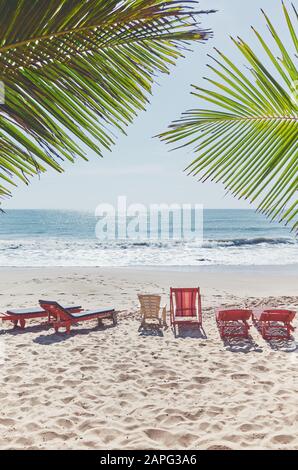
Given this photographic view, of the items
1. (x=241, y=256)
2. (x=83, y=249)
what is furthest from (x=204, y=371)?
(x=83, y=249)

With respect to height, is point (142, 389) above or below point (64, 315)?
below

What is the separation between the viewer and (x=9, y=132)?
3.44 feet

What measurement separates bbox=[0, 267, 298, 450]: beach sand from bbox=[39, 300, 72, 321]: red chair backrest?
39cm

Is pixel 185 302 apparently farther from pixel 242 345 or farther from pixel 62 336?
pixel 62 336

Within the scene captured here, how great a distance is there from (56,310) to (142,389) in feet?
13.0

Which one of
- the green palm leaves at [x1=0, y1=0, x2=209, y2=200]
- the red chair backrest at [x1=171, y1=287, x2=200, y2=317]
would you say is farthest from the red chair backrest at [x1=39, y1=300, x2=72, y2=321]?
the green palm leaves at [x1=0, y1=0, x2=209, y2=200]

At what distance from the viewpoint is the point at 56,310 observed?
9172mm

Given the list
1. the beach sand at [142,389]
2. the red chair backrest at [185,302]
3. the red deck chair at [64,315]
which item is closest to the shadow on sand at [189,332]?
the beach sand at [142,389]

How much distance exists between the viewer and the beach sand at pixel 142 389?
14.5ft

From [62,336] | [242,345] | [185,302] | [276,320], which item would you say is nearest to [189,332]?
[185,302]

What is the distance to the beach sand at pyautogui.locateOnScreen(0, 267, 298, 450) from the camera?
4422 millimetres

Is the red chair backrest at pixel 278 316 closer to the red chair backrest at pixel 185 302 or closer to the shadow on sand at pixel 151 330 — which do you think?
the red chair backrest at pixel 185 302

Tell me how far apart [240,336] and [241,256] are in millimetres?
25126

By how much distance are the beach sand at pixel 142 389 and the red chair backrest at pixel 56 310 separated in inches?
15.2
